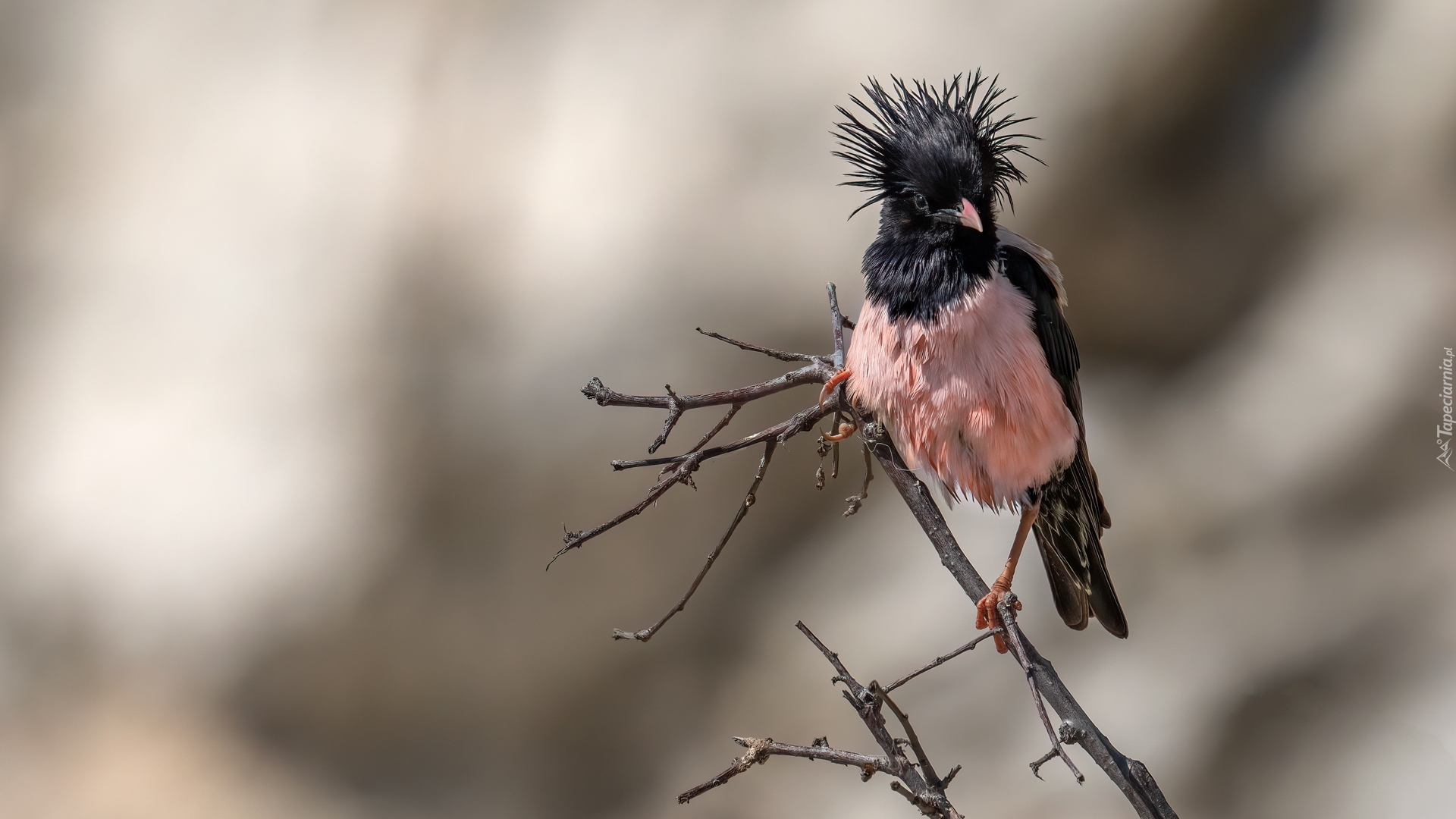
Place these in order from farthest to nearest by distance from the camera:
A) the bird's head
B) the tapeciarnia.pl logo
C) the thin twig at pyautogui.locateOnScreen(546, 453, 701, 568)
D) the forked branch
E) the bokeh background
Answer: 1. the bokeh background
2. the tapeciarnia.pl logo
3. the bird's head
4. the thin twig at pyautogui.locateOnScreen(546, 453, 701, 568)
5. the forked branch

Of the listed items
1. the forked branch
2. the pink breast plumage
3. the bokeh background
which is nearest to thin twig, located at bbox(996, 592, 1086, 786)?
the forked branch

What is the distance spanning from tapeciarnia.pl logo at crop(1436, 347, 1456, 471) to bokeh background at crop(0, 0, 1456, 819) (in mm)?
258

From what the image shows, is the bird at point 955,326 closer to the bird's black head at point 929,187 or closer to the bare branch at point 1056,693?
the bird's black head at point 929,187

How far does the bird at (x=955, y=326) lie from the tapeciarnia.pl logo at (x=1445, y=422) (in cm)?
207

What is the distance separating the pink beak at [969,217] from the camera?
4.60ft

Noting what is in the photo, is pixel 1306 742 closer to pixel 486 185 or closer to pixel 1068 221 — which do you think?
pixel 1068 221

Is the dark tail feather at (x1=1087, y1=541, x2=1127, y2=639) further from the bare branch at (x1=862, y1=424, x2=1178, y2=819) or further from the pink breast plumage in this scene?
the bare branch at (x1=862, y1=424, x2=1178, y2=819)

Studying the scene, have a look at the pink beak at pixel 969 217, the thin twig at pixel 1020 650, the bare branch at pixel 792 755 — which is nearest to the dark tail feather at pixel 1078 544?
the thin twig at pixel 1020 650

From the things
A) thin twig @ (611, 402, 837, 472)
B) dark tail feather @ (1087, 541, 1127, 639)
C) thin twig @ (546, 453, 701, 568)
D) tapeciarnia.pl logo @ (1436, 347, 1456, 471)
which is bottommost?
dark tail feather @ (1087, 541, 1127, 639)

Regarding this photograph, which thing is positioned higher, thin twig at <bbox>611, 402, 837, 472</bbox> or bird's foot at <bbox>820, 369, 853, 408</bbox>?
bird's foot at <bbox>820, 369, 853, 408</bbox>

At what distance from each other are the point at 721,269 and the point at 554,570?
1.42 m

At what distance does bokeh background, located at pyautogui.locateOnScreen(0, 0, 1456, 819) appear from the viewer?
10.9 feet

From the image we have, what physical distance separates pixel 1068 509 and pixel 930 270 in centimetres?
57

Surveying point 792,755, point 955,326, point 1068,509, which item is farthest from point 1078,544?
point 792,755
